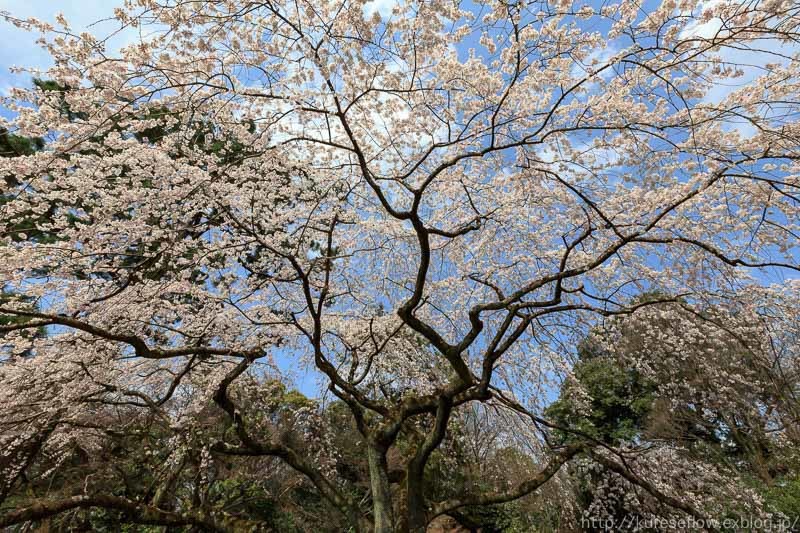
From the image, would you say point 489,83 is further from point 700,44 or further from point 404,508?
point 404,508

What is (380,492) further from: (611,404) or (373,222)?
(611,404)

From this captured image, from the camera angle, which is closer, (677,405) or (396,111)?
(396,111)

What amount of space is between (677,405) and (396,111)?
333 inches

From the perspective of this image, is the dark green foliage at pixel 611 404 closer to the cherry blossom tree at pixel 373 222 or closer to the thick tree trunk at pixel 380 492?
the cherry blossom tree at pixel 373 222

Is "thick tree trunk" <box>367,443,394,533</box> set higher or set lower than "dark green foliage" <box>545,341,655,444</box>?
lower

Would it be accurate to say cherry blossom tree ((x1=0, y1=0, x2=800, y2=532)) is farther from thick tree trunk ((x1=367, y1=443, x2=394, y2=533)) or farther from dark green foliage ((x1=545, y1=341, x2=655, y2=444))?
dark green foliage ((x1=545, y1=341, x2=655, y2=444))

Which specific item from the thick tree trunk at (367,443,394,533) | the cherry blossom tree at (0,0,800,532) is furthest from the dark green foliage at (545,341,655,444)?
the thick tree trunk at (367,443,394,533)

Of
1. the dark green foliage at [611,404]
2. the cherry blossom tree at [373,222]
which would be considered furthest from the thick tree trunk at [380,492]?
the dark green foliage at [611,404]

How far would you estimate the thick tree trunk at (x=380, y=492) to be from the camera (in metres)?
3.84

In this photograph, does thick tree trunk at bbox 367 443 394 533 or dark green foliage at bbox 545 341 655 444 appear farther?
dark green foliage at bbox 545 341 655 444

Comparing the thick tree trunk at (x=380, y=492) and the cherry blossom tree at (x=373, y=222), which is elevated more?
the cherry blossom tree at (x=373, y=222)

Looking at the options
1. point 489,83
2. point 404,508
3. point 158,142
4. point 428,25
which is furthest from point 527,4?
point 404,508

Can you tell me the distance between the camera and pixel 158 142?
4.39 meters

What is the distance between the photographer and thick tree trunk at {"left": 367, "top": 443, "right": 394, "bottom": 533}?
384 cm
